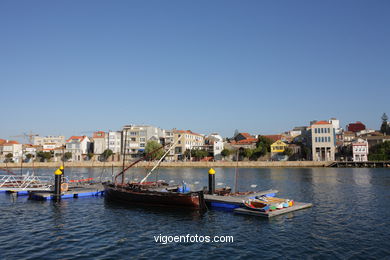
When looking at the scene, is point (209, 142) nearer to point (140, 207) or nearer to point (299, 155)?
point (299, 155)

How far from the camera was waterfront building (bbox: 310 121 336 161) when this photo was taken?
11769cm

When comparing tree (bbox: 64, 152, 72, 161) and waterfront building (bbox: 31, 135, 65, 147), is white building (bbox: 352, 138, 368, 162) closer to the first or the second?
tree (bbox: 64, 152, 72, 161)

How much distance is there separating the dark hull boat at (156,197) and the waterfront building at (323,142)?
91815mm

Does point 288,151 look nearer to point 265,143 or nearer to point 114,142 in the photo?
point 265,143

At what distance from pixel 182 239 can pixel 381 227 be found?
1535 cm

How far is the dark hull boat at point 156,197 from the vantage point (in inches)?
1233

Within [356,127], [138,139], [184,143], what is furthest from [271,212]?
[356,127]

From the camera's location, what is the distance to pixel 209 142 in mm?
149375

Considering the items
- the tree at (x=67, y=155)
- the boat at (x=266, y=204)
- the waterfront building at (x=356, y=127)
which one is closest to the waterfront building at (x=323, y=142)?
the waterfront building at (x=356, y=127)

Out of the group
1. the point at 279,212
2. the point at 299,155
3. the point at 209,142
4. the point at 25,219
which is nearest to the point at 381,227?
the point at 279,212

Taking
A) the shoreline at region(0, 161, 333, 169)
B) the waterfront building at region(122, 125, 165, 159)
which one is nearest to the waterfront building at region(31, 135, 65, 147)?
the shoreline at region(0, 161, 333, 169)

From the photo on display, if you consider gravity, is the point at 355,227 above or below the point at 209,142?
below

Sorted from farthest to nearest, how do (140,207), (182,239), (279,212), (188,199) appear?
(140,207) → (188,199) → (279,212) → (182,239)

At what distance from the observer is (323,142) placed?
118188mm
